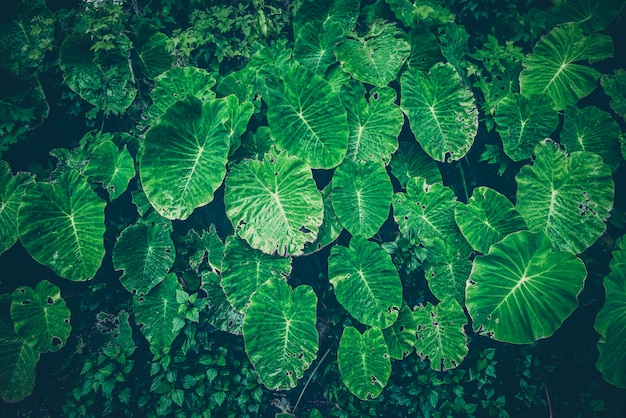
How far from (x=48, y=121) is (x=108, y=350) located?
1.93 meters

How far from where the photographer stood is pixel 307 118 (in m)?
2.41

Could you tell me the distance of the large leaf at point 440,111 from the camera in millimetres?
2467

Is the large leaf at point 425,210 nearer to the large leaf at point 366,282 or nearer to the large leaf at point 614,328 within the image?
the large leaf at point 366,282

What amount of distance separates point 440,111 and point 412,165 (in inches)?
17.1

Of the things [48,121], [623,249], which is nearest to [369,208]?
[623,249]

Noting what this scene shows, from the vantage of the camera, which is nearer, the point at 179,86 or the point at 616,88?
the point at 616,88

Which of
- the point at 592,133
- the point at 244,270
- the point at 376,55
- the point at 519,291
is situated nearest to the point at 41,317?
the point at 244,270

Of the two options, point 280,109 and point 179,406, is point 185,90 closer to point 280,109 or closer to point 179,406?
point 280,109

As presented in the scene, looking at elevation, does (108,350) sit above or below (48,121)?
below

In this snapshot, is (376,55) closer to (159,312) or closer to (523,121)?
(523,121)

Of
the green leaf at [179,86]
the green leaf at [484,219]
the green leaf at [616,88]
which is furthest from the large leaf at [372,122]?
the green leaf at [616,88]

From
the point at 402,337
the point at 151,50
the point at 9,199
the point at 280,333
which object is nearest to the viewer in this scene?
the point at 280,333

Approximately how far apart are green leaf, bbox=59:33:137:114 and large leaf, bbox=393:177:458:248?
2.21 meters

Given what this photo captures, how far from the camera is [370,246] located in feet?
7.38
